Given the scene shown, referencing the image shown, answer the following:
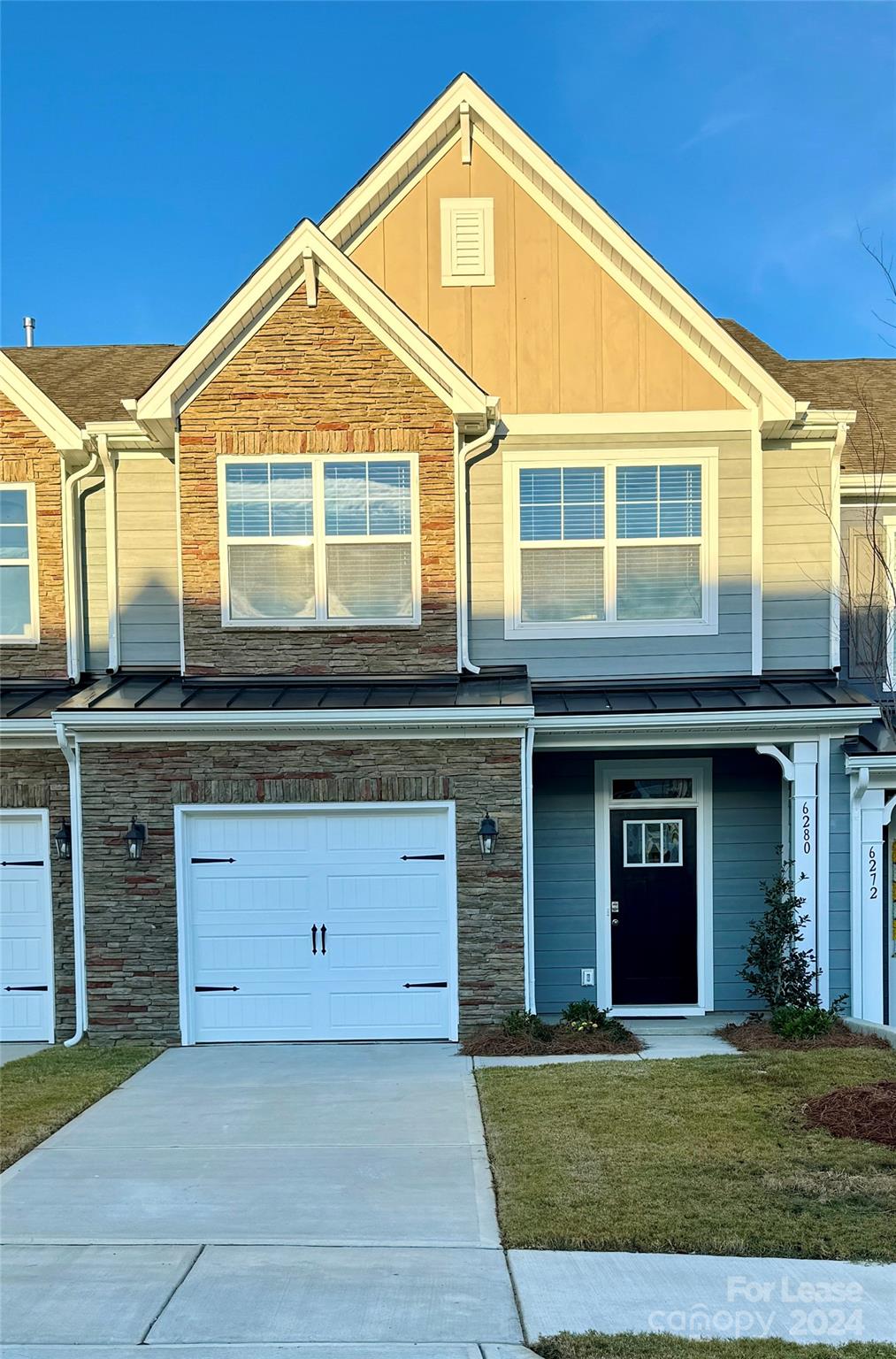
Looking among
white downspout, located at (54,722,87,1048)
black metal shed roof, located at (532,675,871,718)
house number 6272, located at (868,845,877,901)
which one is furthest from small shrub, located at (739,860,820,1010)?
white downspout, located at (54,722,87,1048)

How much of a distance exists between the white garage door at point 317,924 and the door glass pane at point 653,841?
2716 millimetres

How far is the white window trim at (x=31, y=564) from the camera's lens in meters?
11.7

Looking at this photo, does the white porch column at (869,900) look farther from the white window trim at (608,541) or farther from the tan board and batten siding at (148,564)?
the tan board and batten siding at (148,564)

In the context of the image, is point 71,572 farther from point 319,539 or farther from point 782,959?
point 782,959

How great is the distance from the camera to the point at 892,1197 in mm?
5965

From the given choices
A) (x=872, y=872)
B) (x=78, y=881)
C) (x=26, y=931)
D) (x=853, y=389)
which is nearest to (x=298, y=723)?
(x=78, y=881)

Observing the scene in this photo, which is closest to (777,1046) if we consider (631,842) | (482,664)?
(631,842)

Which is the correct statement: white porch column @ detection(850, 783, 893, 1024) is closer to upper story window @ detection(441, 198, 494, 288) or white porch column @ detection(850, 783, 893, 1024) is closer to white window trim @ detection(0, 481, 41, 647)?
upper story window @ detection(441, 198, 494, 288)

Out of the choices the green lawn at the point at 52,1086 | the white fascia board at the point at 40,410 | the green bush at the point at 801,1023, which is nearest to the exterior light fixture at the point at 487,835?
the green bush at the point at 801,1023

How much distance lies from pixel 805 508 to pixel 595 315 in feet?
10.1

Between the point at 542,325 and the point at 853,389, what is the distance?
4.78 metres

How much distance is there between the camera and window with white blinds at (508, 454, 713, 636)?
11430mm

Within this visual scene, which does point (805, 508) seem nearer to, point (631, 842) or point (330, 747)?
point (631, 842)

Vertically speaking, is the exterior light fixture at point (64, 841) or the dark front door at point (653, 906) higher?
the exterior light fixture at point (64, 841)
